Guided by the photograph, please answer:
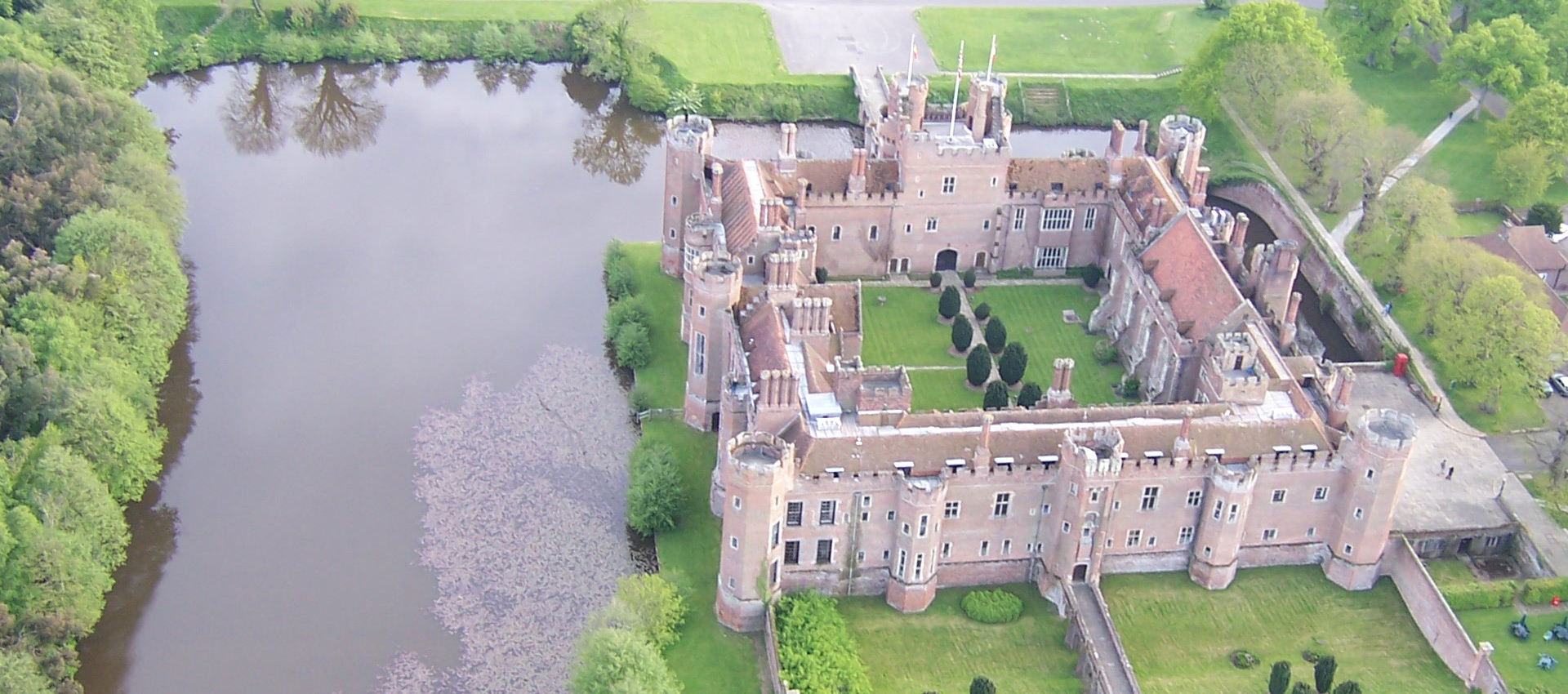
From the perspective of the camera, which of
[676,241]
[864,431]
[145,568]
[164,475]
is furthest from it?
[676,241]

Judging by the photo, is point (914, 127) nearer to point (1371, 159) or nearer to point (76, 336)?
point (1371, 159)

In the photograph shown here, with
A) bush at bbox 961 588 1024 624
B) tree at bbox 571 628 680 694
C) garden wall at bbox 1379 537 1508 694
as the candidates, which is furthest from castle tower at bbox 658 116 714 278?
garden wall at bbox 1379 537 1508 694

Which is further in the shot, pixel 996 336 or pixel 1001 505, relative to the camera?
pixel 996 336

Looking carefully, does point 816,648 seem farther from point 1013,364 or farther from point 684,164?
point 684,164

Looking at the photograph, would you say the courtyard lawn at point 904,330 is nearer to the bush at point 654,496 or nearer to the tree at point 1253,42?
the bush at point 654,496

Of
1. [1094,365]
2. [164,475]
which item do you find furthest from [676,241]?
[164,475]

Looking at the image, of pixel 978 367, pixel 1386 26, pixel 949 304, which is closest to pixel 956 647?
pixel 978 367

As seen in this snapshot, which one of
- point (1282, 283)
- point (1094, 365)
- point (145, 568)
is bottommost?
point (145, 568)

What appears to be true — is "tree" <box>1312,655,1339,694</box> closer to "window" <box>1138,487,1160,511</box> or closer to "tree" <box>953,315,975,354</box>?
"window" <box>1138,487,1160,511</box>
